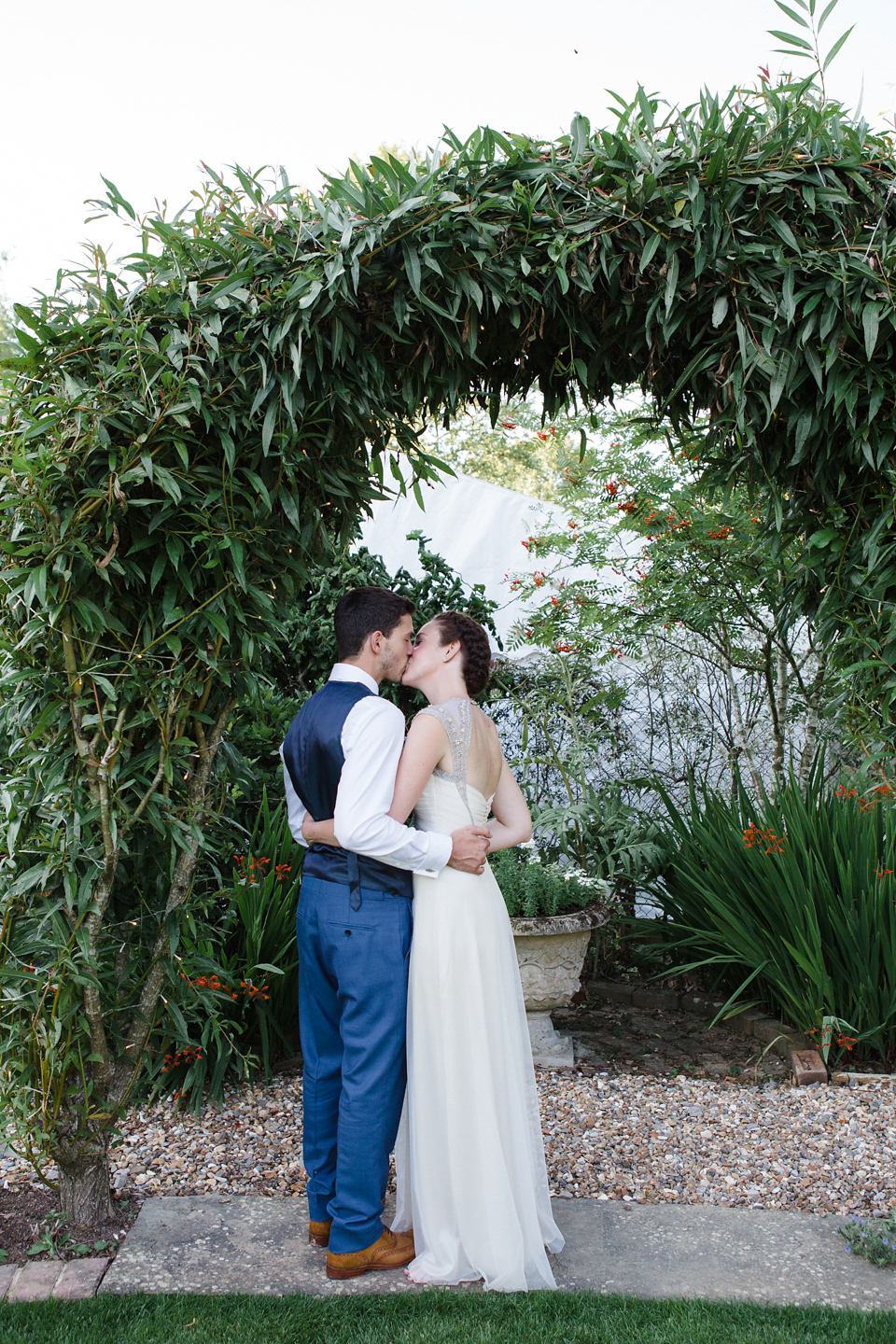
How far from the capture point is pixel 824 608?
2557 mm

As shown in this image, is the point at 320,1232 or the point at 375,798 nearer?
the point at 375,798

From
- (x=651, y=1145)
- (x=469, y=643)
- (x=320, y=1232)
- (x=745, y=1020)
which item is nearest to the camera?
(x=320, y=1232)

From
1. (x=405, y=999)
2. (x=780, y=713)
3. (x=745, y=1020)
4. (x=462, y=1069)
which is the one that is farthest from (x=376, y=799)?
(x=780, y=713)

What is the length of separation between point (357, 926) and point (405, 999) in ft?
0.83

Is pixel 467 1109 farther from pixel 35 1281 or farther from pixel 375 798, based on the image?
pixel 35 1281

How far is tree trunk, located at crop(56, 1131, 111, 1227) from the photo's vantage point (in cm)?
272

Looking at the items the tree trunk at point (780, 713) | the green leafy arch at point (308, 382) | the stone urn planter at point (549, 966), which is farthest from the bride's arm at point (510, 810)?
the tree trunk at point (780, 713)

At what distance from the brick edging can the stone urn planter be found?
2.50 feet

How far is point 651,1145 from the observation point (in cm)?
346

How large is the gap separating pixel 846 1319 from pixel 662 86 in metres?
3.12

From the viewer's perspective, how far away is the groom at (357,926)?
8.30 feet

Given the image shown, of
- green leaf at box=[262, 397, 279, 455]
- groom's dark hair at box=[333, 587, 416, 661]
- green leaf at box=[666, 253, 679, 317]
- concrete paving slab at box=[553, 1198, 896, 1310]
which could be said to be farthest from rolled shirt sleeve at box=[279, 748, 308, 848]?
green leaf at box=[666, 253, 679, 317]

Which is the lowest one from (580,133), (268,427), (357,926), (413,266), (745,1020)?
(745,1020)

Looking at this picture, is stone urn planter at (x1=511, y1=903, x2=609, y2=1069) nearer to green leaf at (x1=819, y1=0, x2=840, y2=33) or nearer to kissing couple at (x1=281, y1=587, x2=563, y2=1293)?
kissing couple at (x1=281, y1=587, x2=563, y2=1293)
